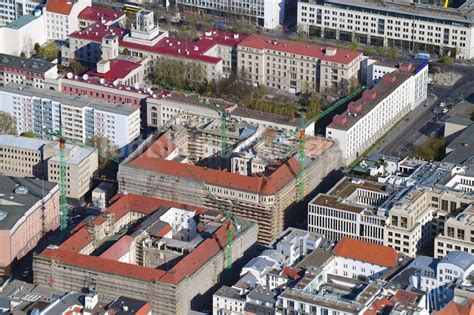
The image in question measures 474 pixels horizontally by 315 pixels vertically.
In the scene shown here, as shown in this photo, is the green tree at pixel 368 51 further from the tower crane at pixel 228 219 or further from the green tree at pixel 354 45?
the tower crane at pixel 228 219

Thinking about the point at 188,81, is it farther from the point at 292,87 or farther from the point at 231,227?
the point at 231,227

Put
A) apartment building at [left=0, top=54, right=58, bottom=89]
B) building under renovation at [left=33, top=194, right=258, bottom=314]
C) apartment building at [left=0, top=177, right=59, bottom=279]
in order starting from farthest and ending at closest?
apartment building at [left=0, top=54, right=58, bottom=89], apartment building at [left=0, top=177, right=59, bottom=279], building under renovation at [left=33, top=194, right=258, bottom=314]

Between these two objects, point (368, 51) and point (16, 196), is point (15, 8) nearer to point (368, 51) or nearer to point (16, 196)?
point (368, 51)

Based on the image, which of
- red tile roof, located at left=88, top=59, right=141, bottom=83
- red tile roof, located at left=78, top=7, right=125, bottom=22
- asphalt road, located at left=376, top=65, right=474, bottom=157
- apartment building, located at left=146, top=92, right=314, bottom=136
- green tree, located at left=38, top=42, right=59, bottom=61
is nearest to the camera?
apartment building, located at left=146, top=92, right=314, bottom=136

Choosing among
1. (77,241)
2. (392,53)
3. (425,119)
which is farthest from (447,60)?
(77,241)

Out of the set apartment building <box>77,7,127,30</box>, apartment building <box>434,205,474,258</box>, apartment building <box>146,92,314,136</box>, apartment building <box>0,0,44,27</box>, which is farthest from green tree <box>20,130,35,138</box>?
apartment building <box>434,205,474,258</box>

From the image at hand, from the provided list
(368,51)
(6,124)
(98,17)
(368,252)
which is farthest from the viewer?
(98,17)

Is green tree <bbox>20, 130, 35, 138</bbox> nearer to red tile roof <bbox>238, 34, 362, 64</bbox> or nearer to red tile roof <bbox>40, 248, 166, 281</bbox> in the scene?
red tile roof <bbox>238, 34, 362, 64</bbox>
